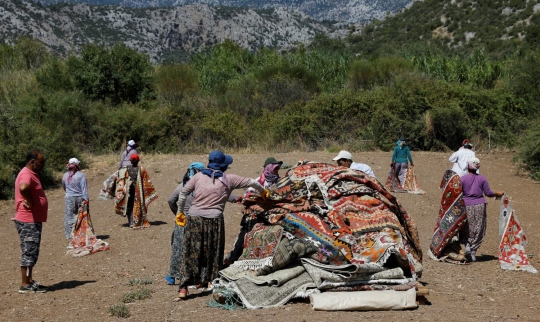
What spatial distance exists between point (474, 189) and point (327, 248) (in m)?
4.01

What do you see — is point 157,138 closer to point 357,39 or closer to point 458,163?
point 458,163

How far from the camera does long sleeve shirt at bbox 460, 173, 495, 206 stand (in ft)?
36.2

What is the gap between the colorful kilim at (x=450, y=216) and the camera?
36.1 feet

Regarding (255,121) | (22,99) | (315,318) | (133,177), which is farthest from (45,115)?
(315,318)

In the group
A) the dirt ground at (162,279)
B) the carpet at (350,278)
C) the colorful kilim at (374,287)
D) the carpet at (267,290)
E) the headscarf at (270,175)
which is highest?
the headscarf at (270,175)

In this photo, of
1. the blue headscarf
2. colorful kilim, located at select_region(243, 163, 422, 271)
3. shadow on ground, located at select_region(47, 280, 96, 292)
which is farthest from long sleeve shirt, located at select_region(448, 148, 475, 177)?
shadow on ground, located at select_region(47, 280, 96, 292)

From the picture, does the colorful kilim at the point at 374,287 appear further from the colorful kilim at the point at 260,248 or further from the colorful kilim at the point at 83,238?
the colorful kilim at the point at 83,238

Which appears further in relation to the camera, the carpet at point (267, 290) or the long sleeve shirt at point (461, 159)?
the long sleeve shirt at point (461, 159)

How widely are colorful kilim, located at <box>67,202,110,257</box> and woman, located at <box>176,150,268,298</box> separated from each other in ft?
14.1

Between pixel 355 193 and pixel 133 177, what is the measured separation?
691 centimetres

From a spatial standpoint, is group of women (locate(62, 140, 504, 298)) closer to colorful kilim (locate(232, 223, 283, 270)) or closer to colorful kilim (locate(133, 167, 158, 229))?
colorful kilim (locate(232, 223, 283, 270))

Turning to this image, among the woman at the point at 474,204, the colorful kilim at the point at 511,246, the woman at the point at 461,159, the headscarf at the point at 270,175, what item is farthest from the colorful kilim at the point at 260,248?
the woman at the point at 461,159

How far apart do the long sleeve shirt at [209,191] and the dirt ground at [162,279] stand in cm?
109

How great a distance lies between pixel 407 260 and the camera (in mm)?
7945
